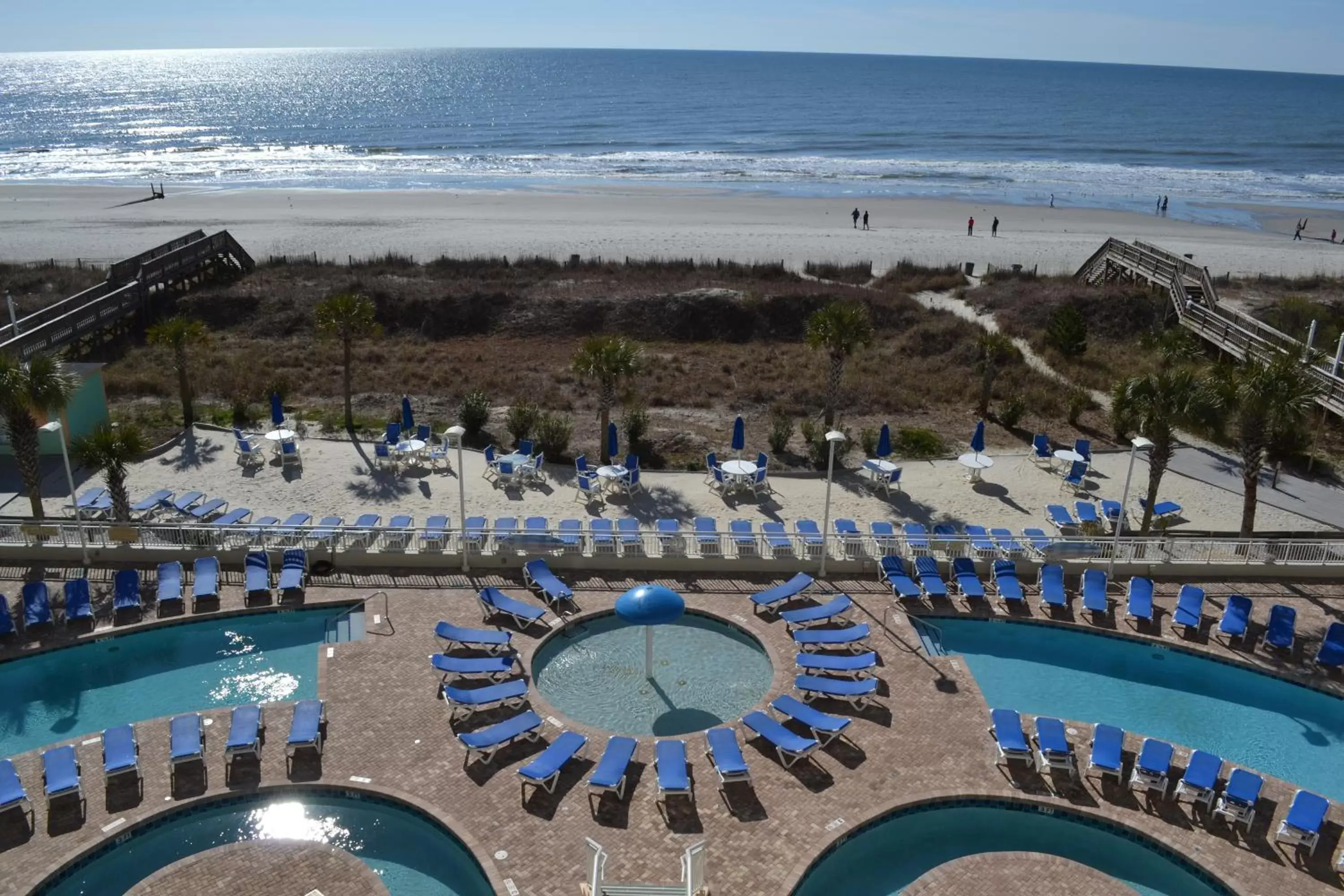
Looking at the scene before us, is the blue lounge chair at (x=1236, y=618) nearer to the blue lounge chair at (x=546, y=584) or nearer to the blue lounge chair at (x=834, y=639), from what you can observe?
the blue lounge chair at (x=834, y=639)

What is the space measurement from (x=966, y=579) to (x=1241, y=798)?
626cm

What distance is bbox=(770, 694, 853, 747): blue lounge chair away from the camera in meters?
13.6

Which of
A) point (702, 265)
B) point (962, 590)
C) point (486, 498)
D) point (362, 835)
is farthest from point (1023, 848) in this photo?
point (702, 265)

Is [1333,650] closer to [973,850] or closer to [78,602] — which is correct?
[973,850]

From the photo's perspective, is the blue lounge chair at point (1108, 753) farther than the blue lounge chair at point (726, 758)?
Yes

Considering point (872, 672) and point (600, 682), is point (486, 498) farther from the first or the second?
point (872, 672)

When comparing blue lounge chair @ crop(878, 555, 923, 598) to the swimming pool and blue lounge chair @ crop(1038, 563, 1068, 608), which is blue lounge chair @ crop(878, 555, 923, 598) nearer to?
the swimming pool

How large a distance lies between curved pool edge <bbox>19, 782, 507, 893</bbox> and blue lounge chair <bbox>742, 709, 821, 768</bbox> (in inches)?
159

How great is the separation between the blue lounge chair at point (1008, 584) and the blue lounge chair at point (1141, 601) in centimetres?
175

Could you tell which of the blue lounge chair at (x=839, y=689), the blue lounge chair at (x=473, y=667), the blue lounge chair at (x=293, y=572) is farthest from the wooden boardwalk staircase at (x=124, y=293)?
the blue lounge chair at (x=839, y=689)

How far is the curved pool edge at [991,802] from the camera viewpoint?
11.4 meters

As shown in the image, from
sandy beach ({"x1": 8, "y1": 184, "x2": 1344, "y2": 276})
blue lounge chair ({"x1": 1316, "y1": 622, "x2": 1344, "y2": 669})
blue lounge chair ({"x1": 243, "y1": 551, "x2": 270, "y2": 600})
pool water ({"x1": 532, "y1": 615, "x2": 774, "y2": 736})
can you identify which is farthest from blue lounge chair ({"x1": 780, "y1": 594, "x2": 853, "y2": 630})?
sandy beach ({"x1": 8, "y1": 184, "x2": 1344, "y2": 276})

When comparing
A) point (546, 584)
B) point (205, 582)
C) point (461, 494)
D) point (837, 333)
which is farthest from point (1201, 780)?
point (205, 582)

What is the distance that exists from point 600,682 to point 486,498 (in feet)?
26.0
